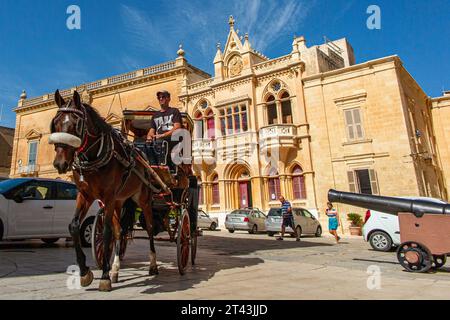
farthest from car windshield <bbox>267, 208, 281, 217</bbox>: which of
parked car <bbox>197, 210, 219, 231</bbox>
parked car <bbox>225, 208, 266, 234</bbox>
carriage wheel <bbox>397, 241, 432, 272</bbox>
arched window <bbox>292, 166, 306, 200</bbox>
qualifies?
carriage wheel <bbox>397, 241, 432, 272</bbox>

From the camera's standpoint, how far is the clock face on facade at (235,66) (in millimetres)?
24141

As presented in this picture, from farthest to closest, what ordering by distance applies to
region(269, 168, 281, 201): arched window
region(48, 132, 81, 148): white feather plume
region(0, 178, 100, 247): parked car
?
region(269, 168, 281, 201): arched window
region(0, 178, 100, 247): parked car
region(48, 132, 81, 148): white feather plume

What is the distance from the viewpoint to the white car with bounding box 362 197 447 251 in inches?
416

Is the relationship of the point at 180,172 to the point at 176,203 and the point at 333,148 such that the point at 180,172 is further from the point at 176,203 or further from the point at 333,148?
the point at 333,148

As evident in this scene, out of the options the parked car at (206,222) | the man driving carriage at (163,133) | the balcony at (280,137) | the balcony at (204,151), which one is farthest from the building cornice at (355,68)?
the man driving carriage at (163,133)

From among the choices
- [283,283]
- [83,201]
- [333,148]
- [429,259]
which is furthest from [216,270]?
[333,148]

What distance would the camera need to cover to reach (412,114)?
20406mm

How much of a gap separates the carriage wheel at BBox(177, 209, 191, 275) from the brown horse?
0.95 metres

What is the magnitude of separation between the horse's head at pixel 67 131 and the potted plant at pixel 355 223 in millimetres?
17387

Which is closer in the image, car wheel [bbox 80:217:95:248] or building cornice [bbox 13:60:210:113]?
car wheel [bbox 80:217:95:248]

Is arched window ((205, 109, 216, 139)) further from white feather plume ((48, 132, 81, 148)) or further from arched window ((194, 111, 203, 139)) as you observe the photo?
white feather plume ((48, 132, 81, 148))

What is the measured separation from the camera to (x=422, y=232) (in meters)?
5.95
